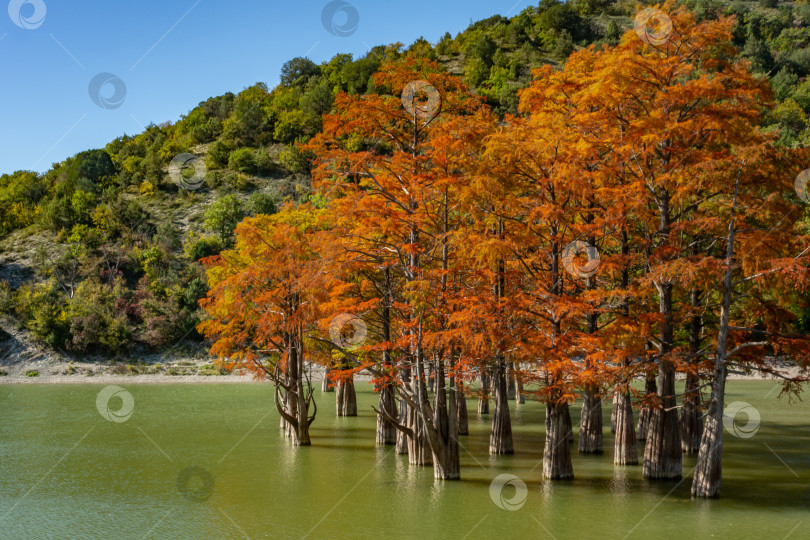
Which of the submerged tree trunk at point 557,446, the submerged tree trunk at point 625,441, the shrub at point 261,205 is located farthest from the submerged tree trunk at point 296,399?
the shrub at point 261,205

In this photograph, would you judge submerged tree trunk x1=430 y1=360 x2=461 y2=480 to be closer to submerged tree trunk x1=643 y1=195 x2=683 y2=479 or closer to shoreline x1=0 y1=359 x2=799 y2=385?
submerged tree trunk x1=643 y1=195 x2=683 y2=479

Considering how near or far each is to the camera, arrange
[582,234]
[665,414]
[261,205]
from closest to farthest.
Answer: [665,414] < [582,234] < [261,205]

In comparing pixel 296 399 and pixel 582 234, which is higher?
pixel 582 234

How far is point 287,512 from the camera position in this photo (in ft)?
60.6

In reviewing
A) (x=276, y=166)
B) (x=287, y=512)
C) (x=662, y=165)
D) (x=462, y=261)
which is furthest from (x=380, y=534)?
(x=276, y=166)

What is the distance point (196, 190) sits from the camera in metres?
99.8

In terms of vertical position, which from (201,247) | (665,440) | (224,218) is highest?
(224,218)

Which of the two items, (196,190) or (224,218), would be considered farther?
(196,190)

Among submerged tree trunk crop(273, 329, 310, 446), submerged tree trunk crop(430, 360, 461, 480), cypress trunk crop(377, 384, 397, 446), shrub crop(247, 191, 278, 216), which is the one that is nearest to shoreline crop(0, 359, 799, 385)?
shrub crop(247, 191, 278, 216)

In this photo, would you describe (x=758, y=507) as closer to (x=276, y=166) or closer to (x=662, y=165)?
(x=662, y=165)

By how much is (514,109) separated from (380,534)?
326 feet

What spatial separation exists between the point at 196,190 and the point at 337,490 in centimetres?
8573

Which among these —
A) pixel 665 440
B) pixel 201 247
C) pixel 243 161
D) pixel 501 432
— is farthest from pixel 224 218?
pixel 665 440

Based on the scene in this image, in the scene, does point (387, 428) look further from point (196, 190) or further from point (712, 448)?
point (196, 190)
